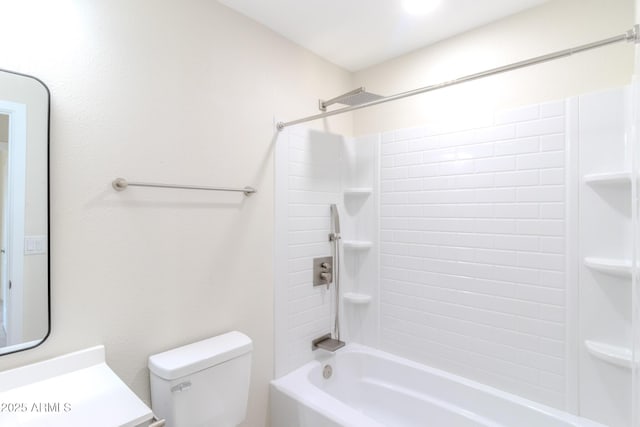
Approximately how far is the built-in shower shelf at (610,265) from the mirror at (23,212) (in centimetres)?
225

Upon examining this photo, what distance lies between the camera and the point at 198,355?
1.43 metres

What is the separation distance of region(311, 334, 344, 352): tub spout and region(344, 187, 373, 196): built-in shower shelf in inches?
40.7

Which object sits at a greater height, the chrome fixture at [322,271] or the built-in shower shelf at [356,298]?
the chrome fixture at [322,271]

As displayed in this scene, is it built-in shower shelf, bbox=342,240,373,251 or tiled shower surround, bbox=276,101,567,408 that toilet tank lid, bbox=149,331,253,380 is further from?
built-in shower shelf, bbox=342,240,373,251

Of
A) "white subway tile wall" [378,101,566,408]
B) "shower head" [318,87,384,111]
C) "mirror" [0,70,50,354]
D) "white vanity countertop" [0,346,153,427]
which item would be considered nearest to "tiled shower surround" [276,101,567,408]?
"white subway tile wall" [378,101,566,408]

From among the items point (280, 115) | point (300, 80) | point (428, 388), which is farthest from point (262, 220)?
point (428, 388)

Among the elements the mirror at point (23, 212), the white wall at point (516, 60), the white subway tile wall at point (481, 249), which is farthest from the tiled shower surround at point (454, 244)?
the mirror at point (23, 212)

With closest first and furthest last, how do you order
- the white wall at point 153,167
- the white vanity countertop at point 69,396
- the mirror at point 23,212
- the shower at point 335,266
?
the white vanity countertop at point 69,396 < the mirror at point 23,212 < the white wall at point 153,167 < the shower at point 335,266

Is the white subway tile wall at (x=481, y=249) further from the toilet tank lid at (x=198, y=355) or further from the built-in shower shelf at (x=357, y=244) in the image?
the toilet tank lid at (x=198, y=355)

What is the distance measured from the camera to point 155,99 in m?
1.46

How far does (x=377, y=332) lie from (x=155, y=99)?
2.00 meters

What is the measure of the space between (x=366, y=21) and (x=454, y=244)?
141 centimetres

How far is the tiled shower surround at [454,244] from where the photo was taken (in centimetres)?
167

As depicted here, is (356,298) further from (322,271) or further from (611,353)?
(611,353)
